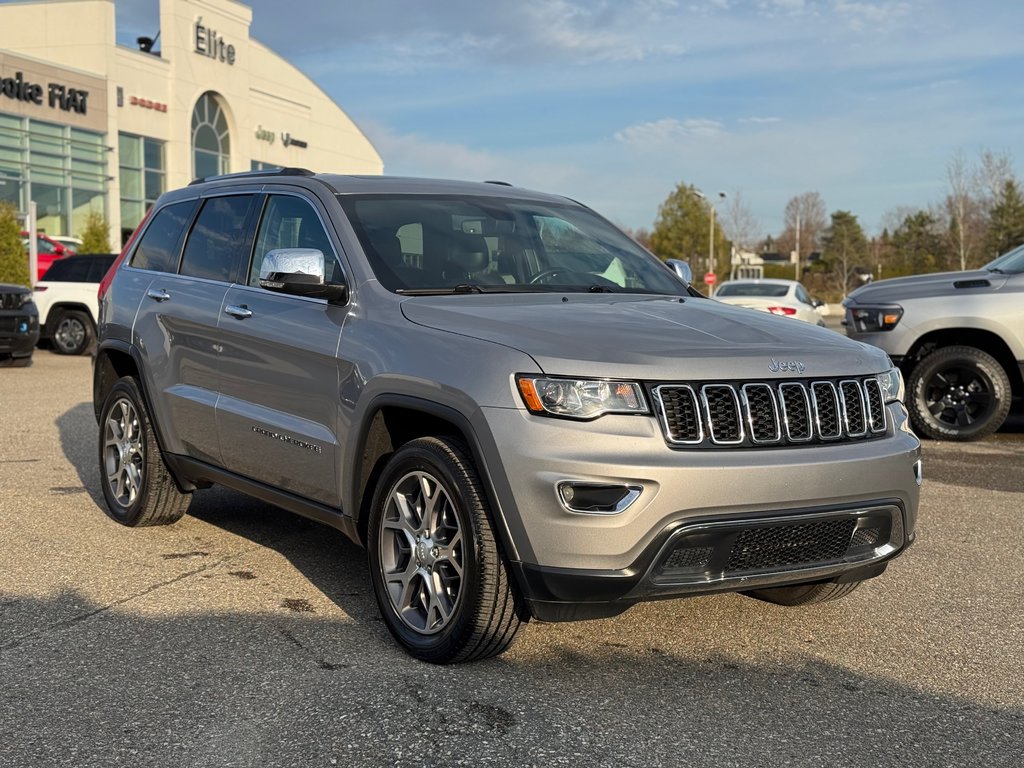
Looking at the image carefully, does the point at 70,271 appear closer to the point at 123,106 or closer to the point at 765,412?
the point at 765,412

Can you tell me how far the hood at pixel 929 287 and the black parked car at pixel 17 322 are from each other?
1065cm

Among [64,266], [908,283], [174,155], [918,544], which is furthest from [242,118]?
[918,544]

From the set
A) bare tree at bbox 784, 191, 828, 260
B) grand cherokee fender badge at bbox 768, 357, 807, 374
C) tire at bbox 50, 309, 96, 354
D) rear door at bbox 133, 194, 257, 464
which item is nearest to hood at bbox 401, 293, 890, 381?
grand cherokee fender badge at bbox 768, 357, 807, 374

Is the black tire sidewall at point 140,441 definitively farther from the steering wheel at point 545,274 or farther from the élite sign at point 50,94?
the élite sign at point 50,94

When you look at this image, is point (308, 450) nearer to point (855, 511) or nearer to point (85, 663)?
point (85, 663)

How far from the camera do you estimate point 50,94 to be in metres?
41.3

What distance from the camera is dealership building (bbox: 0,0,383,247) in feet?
134

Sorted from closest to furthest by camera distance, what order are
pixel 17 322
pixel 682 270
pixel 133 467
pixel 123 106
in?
pixel 682 270, pixel 133 467, pixel 17 322, pixel 123 106

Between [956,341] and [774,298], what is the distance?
10375 millimetres

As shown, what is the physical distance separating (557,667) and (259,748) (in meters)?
1.15

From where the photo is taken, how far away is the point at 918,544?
6.16 metres

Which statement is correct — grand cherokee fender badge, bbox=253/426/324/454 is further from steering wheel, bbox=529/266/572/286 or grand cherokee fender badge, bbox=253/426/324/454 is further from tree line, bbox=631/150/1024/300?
tree line, bbox=631/150/1024/300

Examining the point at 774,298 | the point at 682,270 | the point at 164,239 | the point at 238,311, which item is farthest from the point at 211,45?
the point at 238,311

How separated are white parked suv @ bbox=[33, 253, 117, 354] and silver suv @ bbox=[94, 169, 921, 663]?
1373cm
